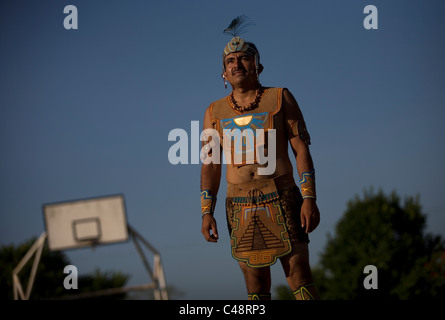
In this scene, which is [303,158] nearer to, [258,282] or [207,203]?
[207,203]

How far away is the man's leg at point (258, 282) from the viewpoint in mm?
4676

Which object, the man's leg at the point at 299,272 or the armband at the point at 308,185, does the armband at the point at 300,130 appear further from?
the man's leg at the point at 299,272

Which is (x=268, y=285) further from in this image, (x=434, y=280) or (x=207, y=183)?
(x=434, y=280)

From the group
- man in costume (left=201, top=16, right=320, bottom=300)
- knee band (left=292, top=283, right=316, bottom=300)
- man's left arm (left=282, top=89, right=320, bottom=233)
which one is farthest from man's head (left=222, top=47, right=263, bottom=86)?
knee band (left=292, top=283, right=316, bottom=300)

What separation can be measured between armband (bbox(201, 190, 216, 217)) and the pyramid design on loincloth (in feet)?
1.49

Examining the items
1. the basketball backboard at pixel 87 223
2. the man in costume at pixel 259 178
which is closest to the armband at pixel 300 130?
the man in costume at pixel 259 178

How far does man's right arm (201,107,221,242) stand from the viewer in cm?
490

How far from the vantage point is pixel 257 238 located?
4.70 m

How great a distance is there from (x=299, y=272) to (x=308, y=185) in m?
0.79

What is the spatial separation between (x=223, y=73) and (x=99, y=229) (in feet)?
28.1

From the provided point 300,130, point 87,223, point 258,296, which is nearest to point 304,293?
point 258,296

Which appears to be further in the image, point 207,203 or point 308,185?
point 207,203
